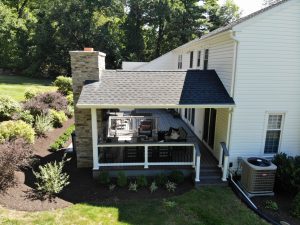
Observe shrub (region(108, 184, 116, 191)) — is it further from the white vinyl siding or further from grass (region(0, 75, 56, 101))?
grass (region(0, 75, 56, 101))

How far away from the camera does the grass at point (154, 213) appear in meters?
7.33

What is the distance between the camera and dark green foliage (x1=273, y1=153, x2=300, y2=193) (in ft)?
29.4

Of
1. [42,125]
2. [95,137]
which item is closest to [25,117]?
[42,125]

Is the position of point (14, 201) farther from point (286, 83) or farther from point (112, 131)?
point (286, 83)

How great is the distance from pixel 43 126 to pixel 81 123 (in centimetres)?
398

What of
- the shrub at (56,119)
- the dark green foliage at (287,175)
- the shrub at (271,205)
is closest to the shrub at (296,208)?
the shrub at (271,205)

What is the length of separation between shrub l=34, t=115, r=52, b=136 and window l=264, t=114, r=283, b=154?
10822mm

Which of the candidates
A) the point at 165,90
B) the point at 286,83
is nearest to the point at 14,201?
the point at 165,90

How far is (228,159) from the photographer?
985 cm

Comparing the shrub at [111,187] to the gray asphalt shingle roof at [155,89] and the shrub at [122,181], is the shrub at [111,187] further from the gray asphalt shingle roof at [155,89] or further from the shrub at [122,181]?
the gray asphalt shingle roof at [155,89]

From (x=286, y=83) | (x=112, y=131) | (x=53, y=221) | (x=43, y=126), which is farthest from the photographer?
(x=43, y=126)

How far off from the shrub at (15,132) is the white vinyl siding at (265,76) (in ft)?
28.5

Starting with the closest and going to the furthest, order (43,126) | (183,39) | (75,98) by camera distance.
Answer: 1. (75,98)
2. (43,126)
3. (183,39)

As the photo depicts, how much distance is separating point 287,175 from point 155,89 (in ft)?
18.6
